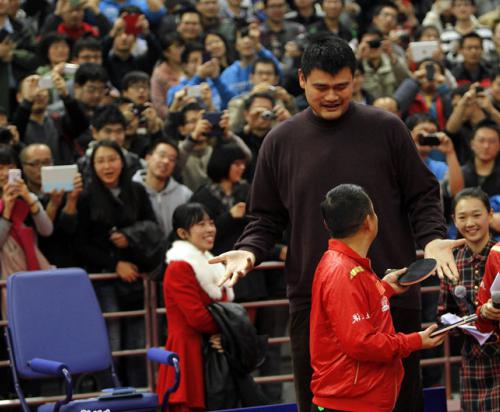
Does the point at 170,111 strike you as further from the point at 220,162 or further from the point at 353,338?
the point at 353,338

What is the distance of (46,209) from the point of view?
7590mm

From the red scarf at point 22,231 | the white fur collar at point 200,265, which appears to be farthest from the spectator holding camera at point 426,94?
the red scarf at point 22,231

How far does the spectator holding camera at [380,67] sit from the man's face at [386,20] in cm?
202

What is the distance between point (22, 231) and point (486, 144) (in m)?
3.56

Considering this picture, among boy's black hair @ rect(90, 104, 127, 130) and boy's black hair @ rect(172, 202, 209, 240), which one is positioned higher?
boy's black hair @ rect(90, 104, 127, 130)

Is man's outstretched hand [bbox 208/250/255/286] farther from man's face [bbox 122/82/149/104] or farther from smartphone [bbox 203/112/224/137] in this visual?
man's face [bbox 122/82/149/104]

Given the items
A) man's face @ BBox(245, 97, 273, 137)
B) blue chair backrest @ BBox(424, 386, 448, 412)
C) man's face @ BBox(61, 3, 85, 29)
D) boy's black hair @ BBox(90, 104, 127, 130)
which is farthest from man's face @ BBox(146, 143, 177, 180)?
man's face @ BBox(61, 3, 85, 29)

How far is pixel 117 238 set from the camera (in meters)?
7.54

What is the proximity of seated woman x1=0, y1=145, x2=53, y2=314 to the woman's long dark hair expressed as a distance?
37 centimetres

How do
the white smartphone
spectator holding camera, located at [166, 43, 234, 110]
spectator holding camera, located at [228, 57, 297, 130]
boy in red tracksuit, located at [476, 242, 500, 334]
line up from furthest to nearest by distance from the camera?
spectator holding camera, located at [166, 43, 234, 110] < spectator holding camera, located at [228, 57, 297, 130] < the white smartphone < boy in red tracksuit, located at [476, 242, 500, 334]

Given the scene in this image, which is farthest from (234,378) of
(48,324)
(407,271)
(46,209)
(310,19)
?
(310,19)

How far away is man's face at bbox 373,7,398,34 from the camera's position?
42.0ft

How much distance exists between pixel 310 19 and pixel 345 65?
343 inches

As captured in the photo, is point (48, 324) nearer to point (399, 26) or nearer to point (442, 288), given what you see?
point (442, 288)
